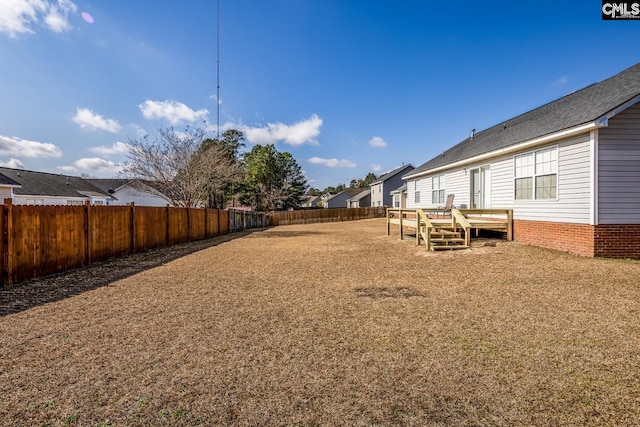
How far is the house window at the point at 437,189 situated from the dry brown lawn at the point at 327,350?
32.9 feet

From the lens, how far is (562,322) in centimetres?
395

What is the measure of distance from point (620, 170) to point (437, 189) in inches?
366

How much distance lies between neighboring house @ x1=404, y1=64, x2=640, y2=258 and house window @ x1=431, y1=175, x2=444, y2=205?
461cm

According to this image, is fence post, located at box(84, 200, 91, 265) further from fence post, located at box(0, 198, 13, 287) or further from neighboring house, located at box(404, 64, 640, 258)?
neighboring house, located at box(404, 64, 640, 258)

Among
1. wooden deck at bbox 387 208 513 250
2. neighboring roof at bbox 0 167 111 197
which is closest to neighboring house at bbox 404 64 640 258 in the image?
wooden deck at bbox 387 208 513 250

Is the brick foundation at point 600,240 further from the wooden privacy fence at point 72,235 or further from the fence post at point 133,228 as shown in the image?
the fence post at point 133,228

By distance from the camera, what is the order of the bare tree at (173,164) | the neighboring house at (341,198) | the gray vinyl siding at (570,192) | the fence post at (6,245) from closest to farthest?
the fence post at (6,245) < the gray vinyl siding at (570,192) < the bare tree at (173,164) < the neighboring house at (341,198)

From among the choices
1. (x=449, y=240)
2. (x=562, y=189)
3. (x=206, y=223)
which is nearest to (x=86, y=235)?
(x=206, y=223)

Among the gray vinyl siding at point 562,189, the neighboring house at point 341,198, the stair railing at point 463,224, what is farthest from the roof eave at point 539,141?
the neighboring house at point 341,198

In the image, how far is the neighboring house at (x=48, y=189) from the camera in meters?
21.8

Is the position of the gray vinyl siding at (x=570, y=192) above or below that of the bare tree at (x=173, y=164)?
below

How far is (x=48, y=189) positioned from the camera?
2447 cm

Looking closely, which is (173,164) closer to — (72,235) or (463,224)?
(72,235)

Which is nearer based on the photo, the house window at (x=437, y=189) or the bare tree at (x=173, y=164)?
the house window at (x=437, y=189)
